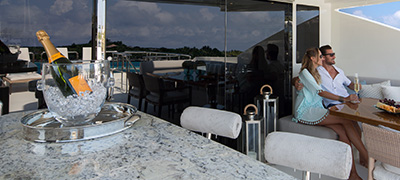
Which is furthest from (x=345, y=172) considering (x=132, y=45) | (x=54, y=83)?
(x=132, y=45)

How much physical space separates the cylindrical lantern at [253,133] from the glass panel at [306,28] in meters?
1.86

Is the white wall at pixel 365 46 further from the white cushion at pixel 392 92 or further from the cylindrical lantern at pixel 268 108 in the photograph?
the cylindrical lantern at pixel 268 108

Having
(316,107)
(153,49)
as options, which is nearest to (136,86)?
(153,49)

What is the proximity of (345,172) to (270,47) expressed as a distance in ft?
10.9

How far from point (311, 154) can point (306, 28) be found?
387 centimetres

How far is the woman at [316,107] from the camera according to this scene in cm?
305

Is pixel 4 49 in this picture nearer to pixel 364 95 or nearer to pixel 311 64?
pixel 311 64

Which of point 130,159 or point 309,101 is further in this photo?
point 309,101

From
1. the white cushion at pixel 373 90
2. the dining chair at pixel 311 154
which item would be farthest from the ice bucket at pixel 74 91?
the white cushion at pixel 373 90

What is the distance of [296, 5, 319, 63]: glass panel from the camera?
4.30 metres

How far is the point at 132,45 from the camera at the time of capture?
2736 millimetres

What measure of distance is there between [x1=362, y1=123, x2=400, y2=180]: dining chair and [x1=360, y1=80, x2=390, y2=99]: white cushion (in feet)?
6.57

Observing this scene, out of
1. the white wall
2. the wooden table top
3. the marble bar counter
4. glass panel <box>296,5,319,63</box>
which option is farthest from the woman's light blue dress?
the marble bar counter

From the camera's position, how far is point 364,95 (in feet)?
12.8
